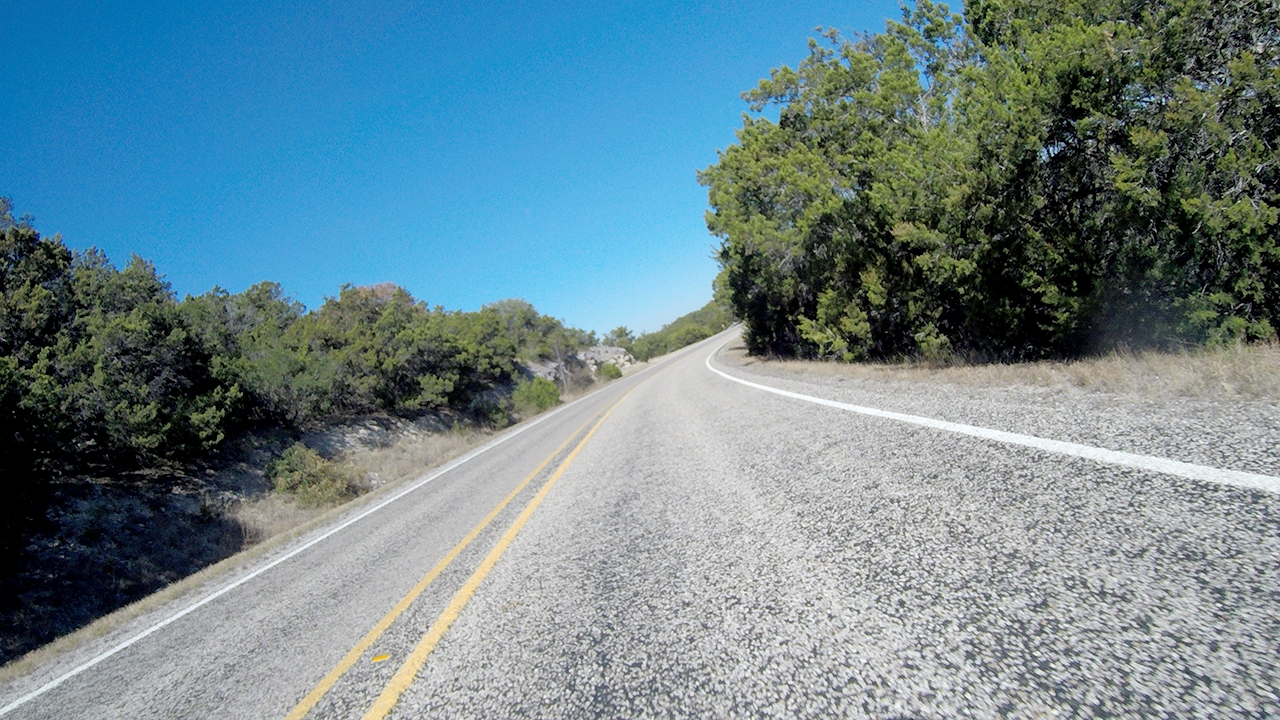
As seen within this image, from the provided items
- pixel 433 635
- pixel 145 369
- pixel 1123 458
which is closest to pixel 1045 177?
pixel 1123 458

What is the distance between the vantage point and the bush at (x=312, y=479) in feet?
44.6

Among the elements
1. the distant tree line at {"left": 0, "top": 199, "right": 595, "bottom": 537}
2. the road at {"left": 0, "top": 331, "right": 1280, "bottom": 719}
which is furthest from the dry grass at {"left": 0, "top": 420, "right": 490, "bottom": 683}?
the distant tree line at {"left": 0, "top": 199, "right": 595, "bottom": 537}

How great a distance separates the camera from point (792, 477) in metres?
4.88

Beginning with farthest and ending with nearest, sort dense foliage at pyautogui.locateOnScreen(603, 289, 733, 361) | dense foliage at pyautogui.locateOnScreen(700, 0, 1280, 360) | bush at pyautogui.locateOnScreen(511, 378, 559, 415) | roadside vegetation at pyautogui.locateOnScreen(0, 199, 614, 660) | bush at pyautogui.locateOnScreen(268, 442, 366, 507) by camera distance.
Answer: dense foliage at pyautogui.locateOnScreen(603, 289, 733, 361) < bush at pyautogui.locateOnScreen(511, 378, 559, 415) < bush at pyautogui.locateOnScreen(268, 442, 366, 507) < roadside vegetation at pyautogui.locateOnScreen(0, 199, 614, 660) < dense foliage at pyautogui.locateOnScreen(700, 0, 1280, 360)

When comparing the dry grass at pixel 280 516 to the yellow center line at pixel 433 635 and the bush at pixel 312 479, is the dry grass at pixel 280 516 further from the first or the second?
the yellow center line at pixel 433 635

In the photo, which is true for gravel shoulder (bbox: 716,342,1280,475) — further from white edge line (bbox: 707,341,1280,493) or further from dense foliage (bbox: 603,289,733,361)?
dense foliage (bbox: 603,289,733,361)

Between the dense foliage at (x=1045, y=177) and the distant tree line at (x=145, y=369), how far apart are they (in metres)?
17.0

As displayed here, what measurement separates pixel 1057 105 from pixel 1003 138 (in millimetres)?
905

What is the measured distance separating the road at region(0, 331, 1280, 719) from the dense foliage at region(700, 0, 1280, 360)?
4.71m

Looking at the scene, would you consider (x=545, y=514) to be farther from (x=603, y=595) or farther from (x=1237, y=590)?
(x=1237, y=590)

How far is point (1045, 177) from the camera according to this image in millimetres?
9766

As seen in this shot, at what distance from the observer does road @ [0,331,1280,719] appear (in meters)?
1.92

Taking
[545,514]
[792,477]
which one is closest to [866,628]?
[792,477]

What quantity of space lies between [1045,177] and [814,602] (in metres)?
10.7
